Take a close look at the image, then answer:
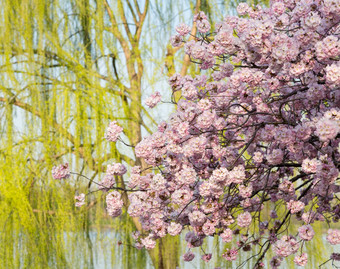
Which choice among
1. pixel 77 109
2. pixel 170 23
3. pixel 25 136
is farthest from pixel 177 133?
pixel 170 23

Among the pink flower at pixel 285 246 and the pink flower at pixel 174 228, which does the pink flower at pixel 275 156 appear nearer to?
the pink flower at pixel 285 246

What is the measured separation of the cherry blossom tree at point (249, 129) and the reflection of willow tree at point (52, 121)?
171cm

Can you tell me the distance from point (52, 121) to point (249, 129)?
7.99 ft

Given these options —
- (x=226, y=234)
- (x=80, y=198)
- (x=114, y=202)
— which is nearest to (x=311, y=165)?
(x=226, y=234)

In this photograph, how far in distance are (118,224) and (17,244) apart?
93 cm

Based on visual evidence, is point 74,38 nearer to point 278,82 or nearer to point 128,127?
point 128,127

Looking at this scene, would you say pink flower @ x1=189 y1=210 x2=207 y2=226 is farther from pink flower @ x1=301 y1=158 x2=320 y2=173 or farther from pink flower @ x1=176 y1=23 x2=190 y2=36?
pink flower @ x1=176 y1=23 x2=190 y2=36

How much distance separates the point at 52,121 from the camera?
4172 mm

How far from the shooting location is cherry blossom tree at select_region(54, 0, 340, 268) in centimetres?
181

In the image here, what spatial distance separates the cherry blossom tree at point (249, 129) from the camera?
71.2 inches

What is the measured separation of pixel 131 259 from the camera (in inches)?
177

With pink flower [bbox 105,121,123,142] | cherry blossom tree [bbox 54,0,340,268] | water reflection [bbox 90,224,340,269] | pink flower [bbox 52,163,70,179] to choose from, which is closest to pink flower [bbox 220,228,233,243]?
cherry blossom tree [bbox 54,0,340,268]

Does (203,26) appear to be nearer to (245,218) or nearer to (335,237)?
(245,218)

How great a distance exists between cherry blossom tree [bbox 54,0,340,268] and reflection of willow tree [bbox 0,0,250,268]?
1712 mm
